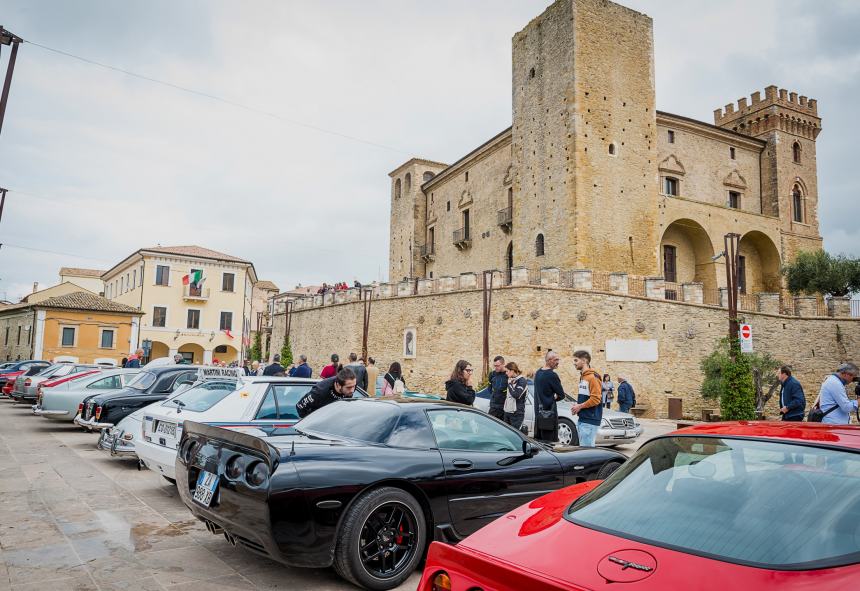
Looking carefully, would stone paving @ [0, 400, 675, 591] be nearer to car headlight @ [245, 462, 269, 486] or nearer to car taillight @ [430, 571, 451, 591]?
car headlight @ [245, 462, 269, 486]

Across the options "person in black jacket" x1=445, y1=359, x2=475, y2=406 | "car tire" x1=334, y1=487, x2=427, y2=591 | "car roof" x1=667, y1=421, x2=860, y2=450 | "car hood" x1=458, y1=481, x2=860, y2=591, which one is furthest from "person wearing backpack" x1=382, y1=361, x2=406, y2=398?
"car hood" x1=458, y1=481, x2=860, y2=591

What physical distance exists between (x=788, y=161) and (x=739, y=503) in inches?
1582

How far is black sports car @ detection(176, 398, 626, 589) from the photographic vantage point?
3771mm

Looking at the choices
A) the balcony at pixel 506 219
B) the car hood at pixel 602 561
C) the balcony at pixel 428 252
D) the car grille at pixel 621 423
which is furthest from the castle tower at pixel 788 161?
the car hood at pixel 602 561

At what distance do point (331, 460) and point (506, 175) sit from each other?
31496 mm

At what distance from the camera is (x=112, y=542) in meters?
5.02

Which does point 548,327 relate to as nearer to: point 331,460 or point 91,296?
point 331,460

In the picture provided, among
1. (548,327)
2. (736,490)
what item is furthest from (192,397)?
(548,327)

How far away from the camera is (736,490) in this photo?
7.50ft

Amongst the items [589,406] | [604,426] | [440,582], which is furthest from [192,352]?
[440,582]

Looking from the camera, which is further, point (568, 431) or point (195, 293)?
point (195, 293)

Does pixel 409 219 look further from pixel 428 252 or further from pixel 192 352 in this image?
pixel 192 352

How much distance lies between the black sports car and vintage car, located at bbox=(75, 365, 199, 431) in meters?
6.19

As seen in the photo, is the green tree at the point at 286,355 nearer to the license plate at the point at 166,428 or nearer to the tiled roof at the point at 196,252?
the tiled roof at the point at 196,252
